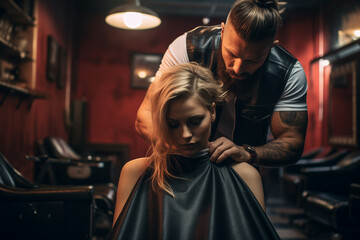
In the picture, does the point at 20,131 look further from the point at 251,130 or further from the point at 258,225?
the point at 258,225

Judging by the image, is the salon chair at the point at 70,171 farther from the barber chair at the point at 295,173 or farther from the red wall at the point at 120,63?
the red wall at the point at 120,63

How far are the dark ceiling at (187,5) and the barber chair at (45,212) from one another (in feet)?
15.2

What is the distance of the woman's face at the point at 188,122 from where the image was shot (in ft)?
4.08

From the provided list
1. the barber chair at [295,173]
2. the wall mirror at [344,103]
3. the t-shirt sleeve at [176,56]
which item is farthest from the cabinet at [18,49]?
the wall mirror at [344,103]

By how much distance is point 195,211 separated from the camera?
1.22 m

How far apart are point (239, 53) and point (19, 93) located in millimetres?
2707

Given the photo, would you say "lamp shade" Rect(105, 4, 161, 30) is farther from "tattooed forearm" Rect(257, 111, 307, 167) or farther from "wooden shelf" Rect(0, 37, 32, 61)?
"tattooed forearm" Rect(257, 111, 307, 167)

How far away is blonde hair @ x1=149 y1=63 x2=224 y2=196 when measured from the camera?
125 centimetres

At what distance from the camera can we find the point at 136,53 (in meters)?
6.72

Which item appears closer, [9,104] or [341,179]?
[9,104]

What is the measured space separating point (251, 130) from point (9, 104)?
2379 millimetres

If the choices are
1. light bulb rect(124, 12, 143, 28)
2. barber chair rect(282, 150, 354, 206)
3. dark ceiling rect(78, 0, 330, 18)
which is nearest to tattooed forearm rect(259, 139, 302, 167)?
light bulb rect(124, 12, 143, 28)

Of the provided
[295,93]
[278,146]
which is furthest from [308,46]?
[278,146]

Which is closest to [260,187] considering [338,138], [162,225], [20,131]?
[162,225]
